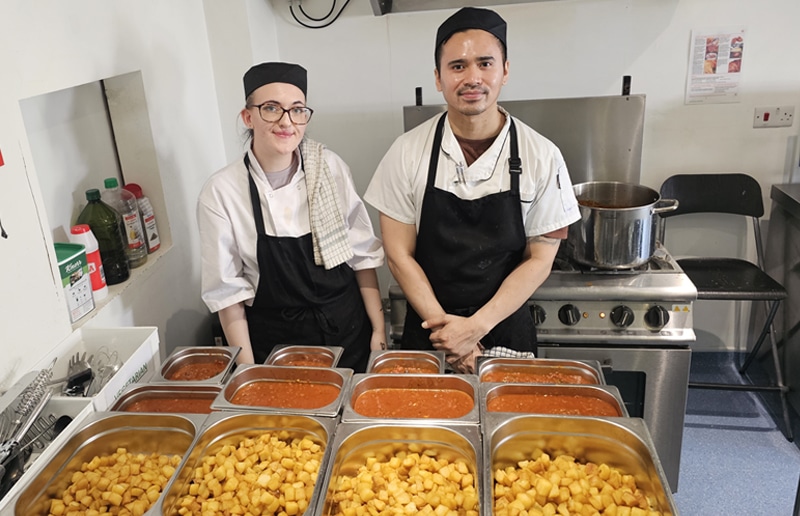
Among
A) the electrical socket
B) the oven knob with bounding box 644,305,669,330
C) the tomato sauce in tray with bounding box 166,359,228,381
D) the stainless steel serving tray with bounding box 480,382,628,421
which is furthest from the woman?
→ the electrical socket

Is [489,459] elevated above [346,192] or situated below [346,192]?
below

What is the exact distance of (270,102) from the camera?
1.63 meters

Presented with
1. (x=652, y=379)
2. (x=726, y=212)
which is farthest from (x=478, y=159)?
(x=726, y=212)

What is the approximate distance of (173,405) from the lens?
1.40 meters

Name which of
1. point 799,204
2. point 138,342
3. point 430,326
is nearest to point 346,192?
point 430,326

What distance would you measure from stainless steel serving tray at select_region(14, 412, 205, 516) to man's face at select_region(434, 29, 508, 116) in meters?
1.04

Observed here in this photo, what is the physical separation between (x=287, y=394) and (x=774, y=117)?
246 cm

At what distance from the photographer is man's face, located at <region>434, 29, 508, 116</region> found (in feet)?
5.28

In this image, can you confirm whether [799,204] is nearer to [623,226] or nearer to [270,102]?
[623,226]

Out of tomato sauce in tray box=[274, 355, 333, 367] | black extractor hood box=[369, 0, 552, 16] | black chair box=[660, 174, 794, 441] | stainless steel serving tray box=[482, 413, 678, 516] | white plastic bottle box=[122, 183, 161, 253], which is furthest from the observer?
black chair box=[660, 174, 794, 441]

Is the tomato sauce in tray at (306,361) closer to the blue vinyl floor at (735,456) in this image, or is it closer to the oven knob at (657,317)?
the oven knob at (657,317)

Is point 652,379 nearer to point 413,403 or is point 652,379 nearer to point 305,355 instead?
point 413,403

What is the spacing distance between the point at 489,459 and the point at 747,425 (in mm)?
2093

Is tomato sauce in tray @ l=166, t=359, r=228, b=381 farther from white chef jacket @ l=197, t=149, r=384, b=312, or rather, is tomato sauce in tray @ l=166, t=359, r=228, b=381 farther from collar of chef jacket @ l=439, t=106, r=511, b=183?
collar of chef jacket @ l=439, t=106, r=511, b=183
